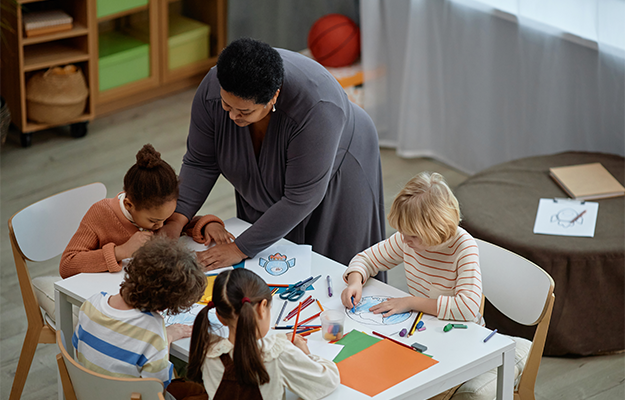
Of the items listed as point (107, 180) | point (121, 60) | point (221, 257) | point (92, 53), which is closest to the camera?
point (221, 257)

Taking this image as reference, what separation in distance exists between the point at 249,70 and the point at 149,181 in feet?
1.43

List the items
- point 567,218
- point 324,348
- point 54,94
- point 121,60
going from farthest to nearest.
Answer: point 121,60 < point 54,94 < point 567,218 < point 324,348

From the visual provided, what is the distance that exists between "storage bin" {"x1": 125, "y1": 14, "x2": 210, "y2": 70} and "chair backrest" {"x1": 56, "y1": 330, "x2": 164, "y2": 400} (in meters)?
3.33

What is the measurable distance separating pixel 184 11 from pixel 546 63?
2.66 metres

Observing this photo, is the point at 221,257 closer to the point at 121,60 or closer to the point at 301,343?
the point at 301,343

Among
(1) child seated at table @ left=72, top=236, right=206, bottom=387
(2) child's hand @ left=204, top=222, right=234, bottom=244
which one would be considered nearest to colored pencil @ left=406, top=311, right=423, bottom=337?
(1) child seated at table @ left=72, top=236, right=206, bottom=387

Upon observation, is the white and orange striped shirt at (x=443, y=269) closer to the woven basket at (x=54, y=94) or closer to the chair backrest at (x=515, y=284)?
the chair backrest at (x=515, y=284)

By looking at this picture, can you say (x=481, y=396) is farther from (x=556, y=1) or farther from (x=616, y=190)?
(x=556, y=1)

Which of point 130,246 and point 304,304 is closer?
point 304,304

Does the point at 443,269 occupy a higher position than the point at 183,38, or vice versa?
the point at 443,269

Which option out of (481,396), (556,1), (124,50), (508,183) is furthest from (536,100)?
(124,50)

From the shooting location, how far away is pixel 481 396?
1.79 metres

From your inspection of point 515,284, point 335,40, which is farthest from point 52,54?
point 515,284

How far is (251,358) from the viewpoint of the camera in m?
1.41
